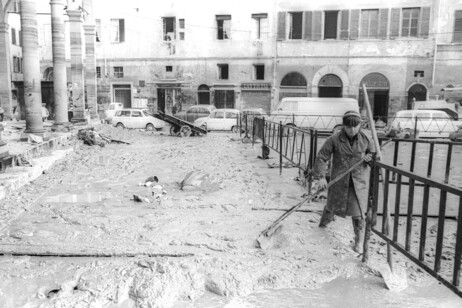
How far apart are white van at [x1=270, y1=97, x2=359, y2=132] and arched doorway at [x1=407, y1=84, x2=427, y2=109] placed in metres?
7.97

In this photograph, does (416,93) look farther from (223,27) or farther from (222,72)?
(223,27)

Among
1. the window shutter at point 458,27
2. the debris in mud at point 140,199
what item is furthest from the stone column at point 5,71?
the window shutter at point 458,27

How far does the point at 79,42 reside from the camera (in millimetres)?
18000

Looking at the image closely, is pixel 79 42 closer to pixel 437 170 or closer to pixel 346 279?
pixel 437 170

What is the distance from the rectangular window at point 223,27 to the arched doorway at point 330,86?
7302mm

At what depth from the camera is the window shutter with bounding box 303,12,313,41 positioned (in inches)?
1126

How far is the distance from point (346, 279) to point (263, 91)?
26246mm

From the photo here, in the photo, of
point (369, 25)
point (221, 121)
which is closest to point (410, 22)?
point (369, 25)

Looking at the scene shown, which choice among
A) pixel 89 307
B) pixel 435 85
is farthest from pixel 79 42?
pixel 435 85

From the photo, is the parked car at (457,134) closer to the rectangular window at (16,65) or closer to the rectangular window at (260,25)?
the rectangular window at (260,25)

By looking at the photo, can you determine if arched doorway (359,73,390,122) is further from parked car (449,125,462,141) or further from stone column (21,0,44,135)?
stone column (21,0,44,135)

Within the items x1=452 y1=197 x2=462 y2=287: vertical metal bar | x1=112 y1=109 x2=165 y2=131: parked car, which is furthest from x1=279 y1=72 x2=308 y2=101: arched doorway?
x1=452 y1=197 x2=462 y2=287: vertical metal bar

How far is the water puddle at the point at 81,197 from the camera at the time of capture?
6891mm

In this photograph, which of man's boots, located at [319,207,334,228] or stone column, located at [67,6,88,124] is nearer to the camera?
man's boots, located at [319,207,334,228]
